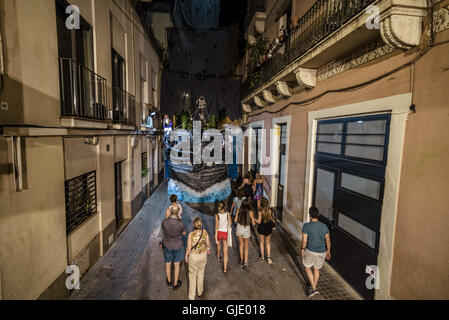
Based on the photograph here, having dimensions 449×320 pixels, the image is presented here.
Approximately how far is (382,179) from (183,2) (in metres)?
13.6

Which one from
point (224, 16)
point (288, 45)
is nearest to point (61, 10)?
point (288, 45)

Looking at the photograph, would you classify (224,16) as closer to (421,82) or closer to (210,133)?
(210,133)

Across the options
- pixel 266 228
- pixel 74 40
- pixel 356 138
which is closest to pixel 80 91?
pixel 74 40

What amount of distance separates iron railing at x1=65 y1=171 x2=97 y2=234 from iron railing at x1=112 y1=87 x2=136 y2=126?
90.0 inches

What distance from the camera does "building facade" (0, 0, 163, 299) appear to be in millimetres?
3021

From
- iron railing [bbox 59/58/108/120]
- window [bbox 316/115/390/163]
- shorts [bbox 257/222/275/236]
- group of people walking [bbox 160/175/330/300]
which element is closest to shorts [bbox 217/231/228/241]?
group of people walking [bbox 160/175/330/300]

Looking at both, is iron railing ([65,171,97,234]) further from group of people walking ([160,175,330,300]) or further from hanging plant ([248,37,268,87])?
hanging plant ([248,37,268,87])

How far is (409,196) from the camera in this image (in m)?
3.49

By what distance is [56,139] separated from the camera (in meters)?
4.04

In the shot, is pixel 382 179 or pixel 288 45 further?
pixel 288 45

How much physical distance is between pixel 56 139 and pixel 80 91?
1.51 metres

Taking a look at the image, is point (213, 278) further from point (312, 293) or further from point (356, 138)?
point (356, 138)

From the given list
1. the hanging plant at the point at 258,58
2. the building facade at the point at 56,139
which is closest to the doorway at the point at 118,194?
the building facade at the point at 56,139

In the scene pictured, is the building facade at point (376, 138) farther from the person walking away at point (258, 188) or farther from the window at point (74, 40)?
the window at point (74, 40)
